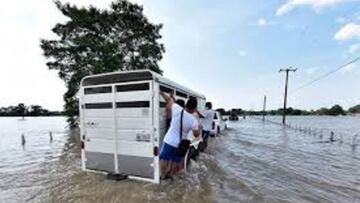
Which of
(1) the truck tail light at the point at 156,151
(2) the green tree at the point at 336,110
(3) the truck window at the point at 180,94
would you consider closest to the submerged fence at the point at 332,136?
(3) the truck window at the point at 180,94

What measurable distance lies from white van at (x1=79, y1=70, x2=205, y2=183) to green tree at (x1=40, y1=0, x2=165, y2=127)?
44.0ft

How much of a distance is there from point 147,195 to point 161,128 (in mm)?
1494

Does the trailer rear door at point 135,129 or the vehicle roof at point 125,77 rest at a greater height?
the vehicle roof at point 125,77

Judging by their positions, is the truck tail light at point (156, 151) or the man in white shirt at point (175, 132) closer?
the truck tail light at point (156, 151)

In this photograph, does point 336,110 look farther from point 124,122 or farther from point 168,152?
point 124,122

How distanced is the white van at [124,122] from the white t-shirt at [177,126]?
0.25 m

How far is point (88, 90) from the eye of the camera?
25.1 ft

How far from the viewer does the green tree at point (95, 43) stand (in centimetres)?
2112

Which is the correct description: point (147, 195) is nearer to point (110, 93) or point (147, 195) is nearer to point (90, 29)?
point (110, 93)

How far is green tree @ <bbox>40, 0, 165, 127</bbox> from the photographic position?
21125mm

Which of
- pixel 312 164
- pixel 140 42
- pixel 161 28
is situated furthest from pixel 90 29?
pixel 312 164

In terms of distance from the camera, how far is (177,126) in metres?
6.76

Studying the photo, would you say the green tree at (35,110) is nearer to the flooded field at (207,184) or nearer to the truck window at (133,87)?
the flooded field at (207,184)

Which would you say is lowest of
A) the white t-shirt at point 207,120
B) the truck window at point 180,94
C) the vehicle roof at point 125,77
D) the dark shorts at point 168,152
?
the dark shorts at point 168,152
